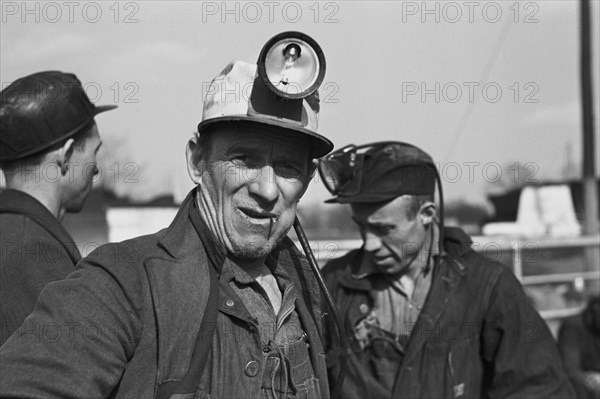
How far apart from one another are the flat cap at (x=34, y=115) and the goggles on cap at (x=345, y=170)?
4.22ft

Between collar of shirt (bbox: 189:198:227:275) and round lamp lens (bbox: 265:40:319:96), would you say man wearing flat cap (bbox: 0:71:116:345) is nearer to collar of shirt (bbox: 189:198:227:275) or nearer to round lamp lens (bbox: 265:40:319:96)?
collar of shirt (bbox: 189:198:227:275)

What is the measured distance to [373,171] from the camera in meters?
3.78

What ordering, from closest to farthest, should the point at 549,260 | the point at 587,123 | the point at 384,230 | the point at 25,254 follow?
the point at 25,254, the point at 384,230, the point at 549,260, the point at 587,123

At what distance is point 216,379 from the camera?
1896 millimetres

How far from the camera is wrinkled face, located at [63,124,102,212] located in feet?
9.77

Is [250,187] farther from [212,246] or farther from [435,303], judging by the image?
[435,303]

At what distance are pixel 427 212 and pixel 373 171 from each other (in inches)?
15.1

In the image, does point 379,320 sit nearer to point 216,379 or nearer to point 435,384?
point 435,384

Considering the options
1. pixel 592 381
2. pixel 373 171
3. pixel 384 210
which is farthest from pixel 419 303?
pixel 592 381

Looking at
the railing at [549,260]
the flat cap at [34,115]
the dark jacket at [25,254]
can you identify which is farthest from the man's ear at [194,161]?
the railing at [549,260]

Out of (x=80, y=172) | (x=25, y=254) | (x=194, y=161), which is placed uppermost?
(x=194, y=161)

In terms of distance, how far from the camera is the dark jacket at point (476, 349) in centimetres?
338

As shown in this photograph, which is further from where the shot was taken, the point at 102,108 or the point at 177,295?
the point at 102,108

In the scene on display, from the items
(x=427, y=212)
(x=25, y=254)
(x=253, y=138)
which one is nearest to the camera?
(x=253, y=138)
